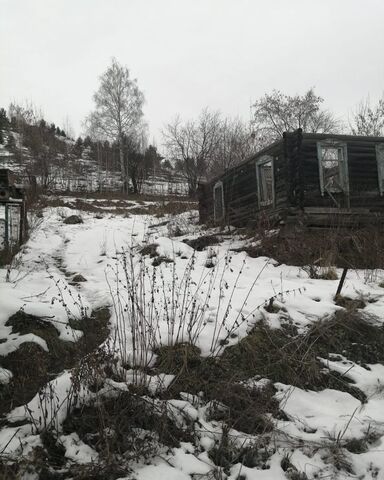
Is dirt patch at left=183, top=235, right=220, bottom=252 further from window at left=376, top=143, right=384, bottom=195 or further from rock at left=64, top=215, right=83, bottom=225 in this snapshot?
window at left=376, top=143, right=384, bottom=195

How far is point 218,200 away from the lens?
46.0ft

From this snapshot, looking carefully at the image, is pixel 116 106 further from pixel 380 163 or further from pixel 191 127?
pixel 380 163

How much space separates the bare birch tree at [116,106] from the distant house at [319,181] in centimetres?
1505

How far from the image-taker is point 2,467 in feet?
5.49

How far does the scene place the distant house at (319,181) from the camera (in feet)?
30.1

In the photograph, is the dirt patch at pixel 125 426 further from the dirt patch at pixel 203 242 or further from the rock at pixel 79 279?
the dirt patch at pixel 203 242

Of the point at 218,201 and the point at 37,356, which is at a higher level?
the point at 218,201

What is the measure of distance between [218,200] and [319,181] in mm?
5203

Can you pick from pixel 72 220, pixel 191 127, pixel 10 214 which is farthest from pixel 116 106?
pixel 10 214

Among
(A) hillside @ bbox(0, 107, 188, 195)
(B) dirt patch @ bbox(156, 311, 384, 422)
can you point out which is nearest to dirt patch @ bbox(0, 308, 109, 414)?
(B) dirt patch @ bbox(156, 311, 384, 422)

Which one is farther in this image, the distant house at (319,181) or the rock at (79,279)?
the distant house at (319,181)

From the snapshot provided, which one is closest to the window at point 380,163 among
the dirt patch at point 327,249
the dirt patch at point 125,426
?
the dirt patch at point 327,249

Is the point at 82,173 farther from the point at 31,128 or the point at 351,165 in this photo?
the point at 351,165

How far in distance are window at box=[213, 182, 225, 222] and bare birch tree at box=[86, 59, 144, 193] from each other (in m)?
10.9
